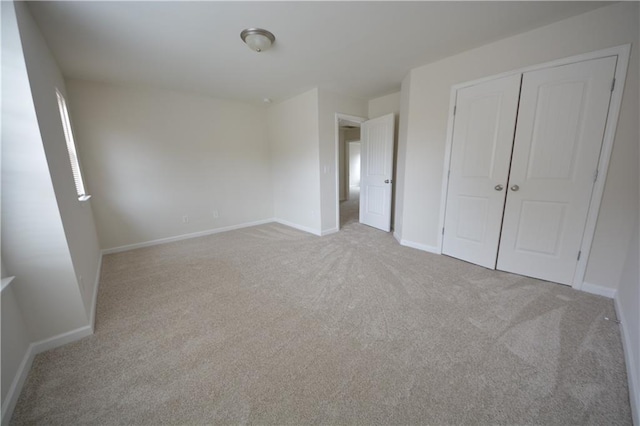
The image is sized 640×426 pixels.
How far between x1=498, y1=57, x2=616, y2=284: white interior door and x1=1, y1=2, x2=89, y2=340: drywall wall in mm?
3824

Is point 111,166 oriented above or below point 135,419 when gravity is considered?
above

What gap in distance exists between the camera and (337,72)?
295 cm

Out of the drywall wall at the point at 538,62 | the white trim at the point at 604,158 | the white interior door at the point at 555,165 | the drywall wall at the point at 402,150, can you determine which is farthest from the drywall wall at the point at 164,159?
the white trim at the point at 604,158

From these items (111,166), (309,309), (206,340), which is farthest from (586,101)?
(111,166)

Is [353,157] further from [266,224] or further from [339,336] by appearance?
[339,336]

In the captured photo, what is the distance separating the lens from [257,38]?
204 centimetres

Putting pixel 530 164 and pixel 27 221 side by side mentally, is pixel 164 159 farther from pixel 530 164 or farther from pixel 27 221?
pixel 530 164

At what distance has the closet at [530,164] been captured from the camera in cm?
198

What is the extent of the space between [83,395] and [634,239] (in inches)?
152

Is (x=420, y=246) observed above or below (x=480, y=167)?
below

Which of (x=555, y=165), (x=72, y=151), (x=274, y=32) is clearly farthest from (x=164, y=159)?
(x=555, y=165)

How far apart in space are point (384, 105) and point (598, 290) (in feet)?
11.6

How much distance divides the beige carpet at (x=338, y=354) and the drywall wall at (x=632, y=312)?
0.07m

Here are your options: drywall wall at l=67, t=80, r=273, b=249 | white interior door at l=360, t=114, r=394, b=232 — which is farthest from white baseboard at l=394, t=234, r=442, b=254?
drywall wall at l=67, t=80, r=273, b=249
